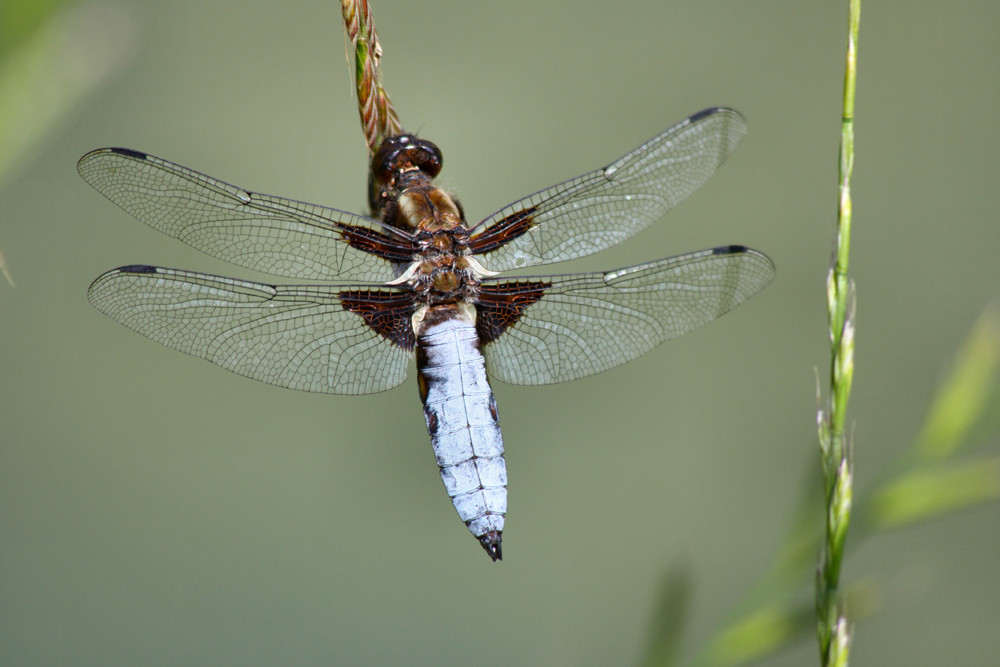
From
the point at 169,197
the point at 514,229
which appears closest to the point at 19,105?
the point at 169,197

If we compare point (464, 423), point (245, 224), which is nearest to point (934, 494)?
point (464, 423)

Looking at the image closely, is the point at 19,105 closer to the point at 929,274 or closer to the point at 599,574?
the point at 599,574

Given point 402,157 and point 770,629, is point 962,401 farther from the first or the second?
point 402,157

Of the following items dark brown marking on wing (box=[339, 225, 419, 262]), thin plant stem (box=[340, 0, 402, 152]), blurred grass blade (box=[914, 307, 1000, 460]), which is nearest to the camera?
thin plant stem (box=[340, 0, 402, 152])

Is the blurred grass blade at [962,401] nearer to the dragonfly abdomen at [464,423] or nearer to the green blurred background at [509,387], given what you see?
the dragonfly abdomen at [464,423]

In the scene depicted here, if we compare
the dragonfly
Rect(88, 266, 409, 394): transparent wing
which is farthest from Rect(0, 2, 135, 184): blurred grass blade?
Rect(88, 266, 409, 394): transparent wing

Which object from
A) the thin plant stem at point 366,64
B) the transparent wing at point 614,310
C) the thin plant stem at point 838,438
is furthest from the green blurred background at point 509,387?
the thin plant stem at point 838,438

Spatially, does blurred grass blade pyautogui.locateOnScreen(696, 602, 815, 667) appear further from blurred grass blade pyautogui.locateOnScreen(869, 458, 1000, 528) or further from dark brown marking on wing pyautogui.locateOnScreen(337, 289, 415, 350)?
dark brown marking on wing pyautogui.locateOnScreen(337, 289, 415, 350)
